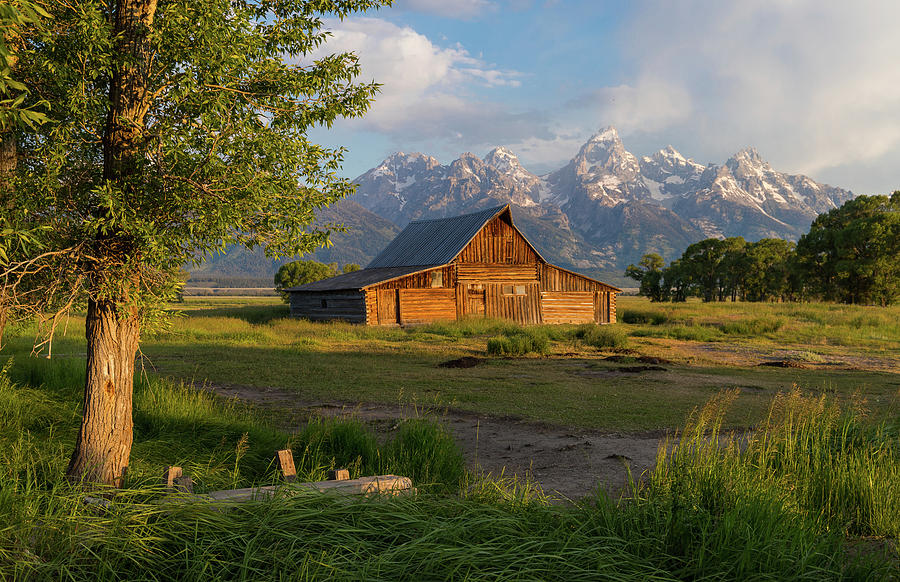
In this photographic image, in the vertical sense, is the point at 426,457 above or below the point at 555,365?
above

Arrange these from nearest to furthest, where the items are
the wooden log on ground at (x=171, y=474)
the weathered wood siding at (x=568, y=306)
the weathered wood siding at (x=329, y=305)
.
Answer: the wooden log on ground at (x=171, y=474) < the weathered wood siding at (x=329, y=305) < the weathered wood siding at (x=568, y=306)

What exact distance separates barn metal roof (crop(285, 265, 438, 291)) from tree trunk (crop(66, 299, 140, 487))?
2869 cm

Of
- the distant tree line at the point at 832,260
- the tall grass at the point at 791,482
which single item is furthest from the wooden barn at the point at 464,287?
the tall grass at the point at 791,482

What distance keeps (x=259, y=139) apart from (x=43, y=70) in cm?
237

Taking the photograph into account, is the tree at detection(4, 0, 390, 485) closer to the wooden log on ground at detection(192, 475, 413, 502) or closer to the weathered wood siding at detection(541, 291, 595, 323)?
the wooden log on ground at detection(192, 475, 413, 502)

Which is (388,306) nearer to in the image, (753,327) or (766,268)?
(753,327)

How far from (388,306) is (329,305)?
538 centimetres

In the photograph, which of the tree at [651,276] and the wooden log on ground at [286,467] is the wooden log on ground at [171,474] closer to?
the wooden log on ground at [286,467]

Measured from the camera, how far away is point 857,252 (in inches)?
2120

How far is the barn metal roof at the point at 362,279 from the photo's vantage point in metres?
37.1

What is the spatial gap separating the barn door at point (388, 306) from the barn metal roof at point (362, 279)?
2.99 feet

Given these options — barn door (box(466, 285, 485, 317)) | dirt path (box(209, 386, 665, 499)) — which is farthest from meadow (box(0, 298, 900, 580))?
barn door (box(466, 285, 485, 317))

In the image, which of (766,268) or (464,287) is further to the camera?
(766,268)

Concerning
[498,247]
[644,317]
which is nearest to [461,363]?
[498,247]
